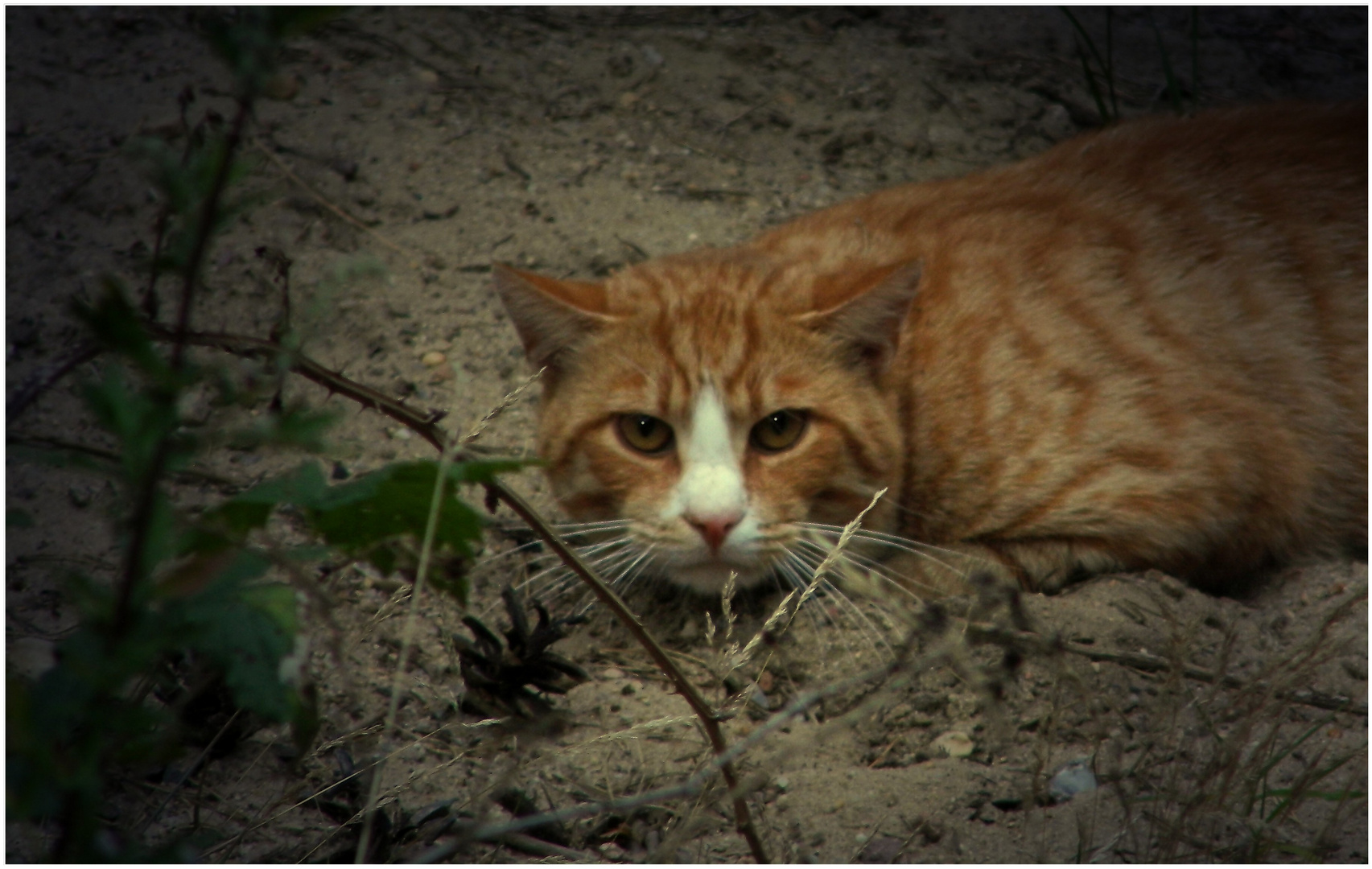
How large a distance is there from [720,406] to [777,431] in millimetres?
164

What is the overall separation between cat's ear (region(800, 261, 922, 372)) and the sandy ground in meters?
0.61

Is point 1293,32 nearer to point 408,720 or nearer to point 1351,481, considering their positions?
point 1351,481

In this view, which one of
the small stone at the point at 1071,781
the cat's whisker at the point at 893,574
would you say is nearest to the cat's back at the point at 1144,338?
the cat's whisker at the point at 893,574

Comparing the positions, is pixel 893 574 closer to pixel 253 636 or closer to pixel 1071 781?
pixel 1071 781

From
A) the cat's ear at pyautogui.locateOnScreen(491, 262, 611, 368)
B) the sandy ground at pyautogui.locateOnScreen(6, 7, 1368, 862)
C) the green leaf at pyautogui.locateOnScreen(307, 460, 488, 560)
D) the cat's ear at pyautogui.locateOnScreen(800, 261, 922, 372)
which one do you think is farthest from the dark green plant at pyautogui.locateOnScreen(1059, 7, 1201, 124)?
the green leaf at pyautogui.locateOnScreen(307, 460, 488, 560)

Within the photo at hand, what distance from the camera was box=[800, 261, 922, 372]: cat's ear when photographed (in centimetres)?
240

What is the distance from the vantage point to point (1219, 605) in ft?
8.29

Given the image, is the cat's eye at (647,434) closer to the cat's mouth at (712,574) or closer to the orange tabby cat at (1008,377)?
the orange tabby cat at (1008,377)

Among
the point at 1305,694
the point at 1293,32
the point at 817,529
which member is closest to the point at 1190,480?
the point at 1305,694

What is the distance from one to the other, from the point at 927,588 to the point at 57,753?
2.01 metres

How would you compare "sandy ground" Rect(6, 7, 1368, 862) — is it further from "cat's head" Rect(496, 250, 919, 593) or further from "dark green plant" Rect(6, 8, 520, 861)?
"cat's head" Rect(496, 250, 919, 593)

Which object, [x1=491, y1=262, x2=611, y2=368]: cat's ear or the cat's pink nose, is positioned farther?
[x1=491, y1=262, x2=611, y2=368]: cat's ear

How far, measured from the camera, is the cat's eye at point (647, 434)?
2.54 meters

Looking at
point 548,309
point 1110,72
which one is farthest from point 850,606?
point 1110,72
